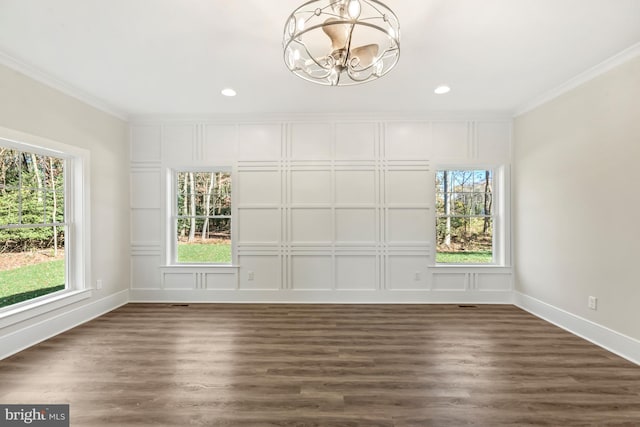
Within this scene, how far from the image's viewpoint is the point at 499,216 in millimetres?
4090

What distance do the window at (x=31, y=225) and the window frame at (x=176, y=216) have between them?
1.15m

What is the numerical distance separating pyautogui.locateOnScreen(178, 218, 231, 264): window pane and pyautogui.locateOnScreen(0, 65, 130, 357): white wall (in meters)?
0.87

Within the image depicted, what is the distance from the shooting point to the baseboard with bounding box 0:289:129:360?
2549 millimetres

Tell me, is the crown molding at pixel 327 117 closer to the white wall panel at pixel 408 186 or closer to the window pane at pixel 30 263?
the white wall panel at pixel 408 186

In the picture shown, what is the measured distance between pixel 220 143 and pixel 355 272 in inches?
108

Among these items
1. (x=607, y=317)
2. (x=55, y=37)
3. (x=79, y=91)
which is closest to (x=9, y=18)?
(x=55, y=37)

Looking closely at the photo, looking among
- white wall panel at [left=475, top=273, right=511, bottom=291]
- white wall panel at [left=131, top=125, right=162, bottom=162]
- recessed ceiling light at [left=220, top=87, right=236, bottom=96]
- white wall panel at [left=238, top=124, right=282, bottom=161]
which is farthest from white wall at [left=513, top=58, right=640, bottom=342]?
white wall panel at [left=131, top=125, right=162, bottom=162]

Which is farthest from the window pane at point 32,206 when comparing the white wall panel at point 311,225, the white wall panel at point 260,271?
the white wall panel at point 311,225

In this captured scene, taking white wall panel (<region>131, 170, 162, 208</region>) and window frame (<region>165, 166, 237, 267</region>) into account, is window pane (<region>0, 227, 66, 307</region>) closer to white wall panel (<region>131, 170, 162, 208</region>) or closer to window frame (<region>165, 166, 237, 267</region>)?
white wall panel (<region>131, 170, 162, 208</region>)

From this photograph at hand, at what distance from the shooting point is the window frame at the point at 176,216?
4.05m

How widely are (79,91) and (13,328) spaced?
8.47ft

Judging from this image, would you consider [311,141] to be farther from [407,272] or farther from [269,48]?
[407,272]

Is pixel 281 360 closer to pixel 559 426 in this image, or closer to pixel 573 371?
pixel 559 426

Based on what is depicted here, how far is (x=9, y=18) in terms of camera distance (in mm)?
2002
